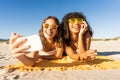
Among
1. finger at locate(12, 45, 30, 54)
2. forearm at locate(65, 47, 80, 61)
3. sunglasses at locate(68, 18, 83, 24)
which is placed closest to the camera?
finger at locate(12, 45, 30, 54)

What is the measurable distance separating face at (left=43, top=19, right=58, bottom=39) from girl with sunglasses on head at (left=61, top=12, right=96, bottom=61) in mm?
407

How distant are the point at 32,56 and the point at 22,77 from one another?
3.21 ft

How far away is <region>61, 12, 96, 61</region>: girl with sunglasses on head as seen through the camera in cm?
595

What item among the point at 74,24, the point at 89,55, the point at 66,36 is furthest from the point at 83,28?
the point at 89,55

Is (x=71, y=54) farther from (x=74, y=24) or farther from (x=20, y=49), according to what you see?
(x=20, y=49)

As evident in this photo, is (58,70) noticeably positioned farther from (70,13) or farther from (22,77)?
(70,13)

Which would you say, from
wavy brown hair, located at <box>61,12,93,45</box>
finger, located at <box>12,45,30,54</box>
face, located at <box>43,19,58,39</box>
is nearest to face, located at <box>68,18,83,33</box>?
wavy brown hair, located at <box>61,12,93,45</box>

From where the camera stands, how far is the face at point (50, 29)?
19.5 feet

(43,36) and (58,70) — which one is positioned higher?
(43,36)

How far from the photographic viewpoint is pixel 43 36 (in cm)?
625

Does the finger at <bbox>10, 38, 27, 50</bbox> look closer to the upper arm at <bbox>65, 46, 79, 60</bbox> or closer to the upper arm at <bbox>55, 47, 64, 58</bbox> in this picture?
the upper arm at <bbox>65, 46, 79, 60</bbox>

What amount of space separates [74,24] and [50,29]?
0.67 m

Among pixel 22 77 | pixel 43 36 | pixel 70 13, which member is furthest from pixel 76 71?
pixel 70 13

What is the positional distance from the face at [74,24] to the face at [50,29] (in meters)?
0.46
